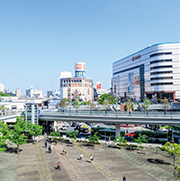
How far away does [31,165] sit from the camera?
1133 inches

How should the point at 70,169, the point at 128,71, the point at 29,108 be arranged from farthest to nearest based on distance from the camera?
the point at 128,71 → the point at 29,108 → the point at 70,169

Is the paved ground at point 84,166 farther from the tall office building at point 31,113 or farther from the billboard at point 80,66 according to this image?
the billboard at point 80,66

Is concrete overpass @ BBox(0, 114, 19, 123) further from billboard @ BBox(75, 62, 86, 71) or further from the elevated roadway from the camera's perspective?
billboard @ BBox(75, 62, 86, 71)

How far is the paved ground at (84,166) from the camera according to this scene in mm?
24656

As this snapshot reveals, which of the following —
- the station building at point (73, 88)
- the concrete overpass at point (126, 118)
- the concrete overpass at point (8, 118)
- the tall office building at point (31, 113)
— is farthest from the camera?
the station building at point (73, 88)

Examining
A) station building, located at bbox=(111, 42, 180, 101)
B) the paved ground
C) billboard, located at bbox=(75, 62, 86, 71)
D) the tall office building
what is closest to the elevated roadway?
the tall office building

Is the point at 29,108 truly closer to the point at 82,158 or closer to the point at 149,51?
the point at 82,158

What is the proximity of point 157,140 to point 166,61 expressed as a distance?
80.3m

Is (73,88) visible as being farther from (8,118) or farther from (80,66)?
(8,118)

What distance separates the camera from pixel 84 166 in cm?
2844

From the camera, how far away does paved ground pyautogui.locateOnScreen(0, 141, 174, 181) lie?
80.9ft

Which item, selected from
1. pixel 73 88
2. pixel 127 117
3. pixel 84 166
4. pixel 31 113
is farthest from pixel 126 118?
pixel 73 88

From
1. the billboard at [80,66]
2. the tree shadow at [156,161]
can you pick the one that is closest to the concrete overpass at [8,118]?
the tree shadow at [156,161]

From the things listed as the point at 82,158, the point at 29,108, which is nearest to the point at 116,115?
the point at 82,158
